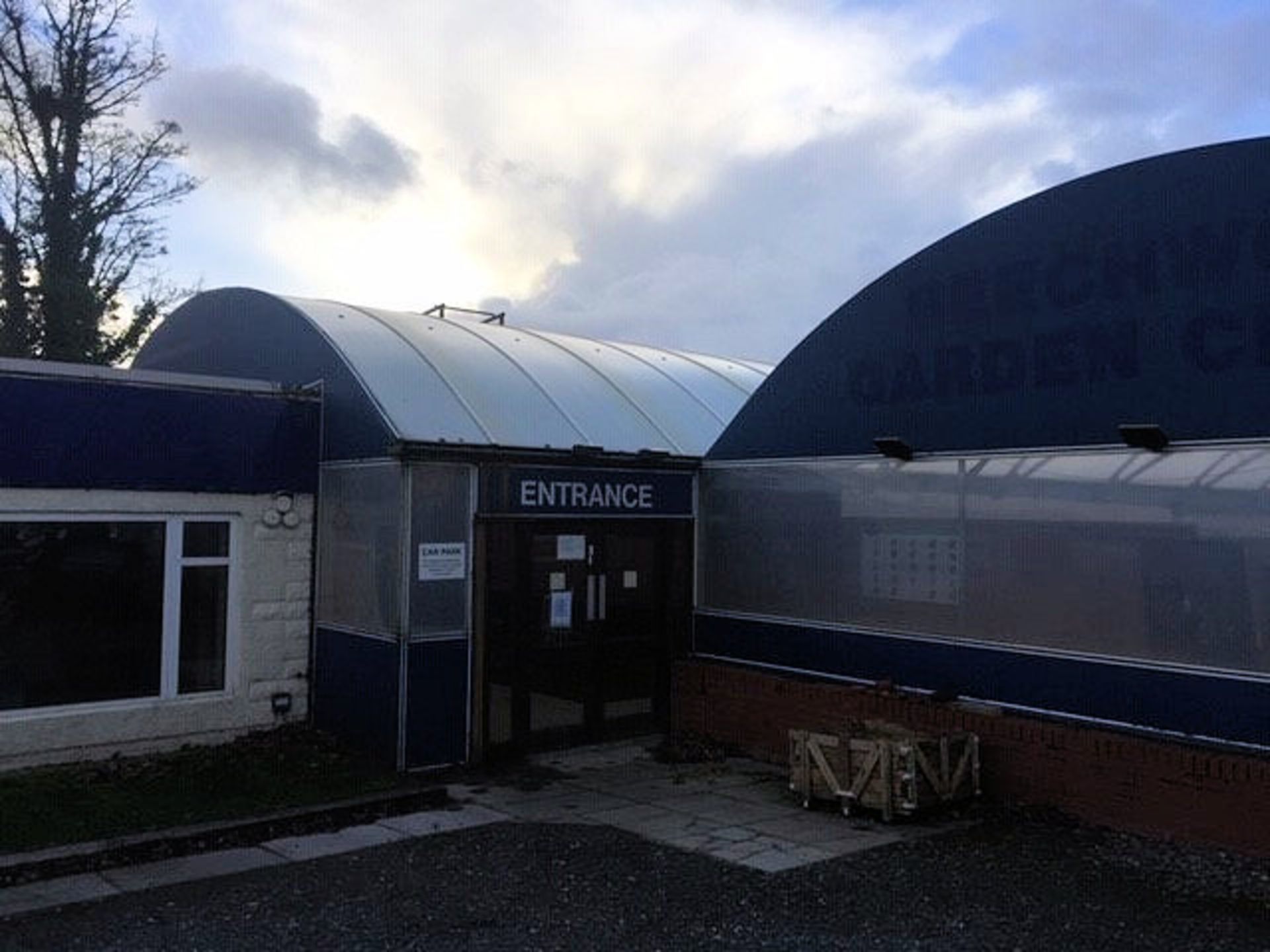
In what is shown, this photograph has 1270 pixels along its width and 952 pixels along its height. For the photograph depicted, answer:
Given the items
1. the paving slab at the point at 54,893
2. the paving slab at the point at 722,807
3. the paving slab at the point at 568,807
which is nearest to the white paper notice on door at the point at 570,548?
the paving slab at the point at 568,807

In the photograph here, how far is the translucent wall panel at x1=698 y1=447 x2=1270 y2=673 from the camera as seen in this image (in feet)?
27.5

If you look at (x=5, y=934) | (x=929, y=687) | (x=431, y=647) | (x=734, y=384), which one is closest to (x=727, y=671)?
(x=929, y=687)

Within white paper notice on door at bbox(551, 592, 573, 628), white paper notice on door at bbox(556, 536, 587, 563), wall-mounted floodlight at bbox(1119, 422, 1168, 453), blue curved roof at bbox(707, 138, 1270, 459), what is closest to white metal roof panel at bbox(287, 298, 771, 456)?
white paper notice on door at bbox(556, 536, 587, 563)

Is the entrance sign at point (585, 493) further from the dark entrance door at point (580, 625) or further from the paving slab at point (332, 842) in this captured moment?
the paving slab at point (332, 842)

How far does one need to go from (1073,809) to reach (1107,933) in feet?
7.94

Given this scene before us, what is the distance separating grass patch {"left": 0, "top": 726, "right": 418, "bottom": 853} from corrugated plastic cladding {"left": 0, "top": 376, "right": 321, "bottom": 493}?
2.45m

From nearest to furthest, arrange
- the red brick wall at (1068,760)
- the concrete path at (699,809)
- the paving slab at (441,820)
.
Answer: the red brick wall at (1068,760), the concrete path at (699,809), the paving slab at (441,820)

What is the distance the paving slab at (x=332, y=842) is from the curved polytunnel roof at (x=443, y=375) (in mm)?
3506

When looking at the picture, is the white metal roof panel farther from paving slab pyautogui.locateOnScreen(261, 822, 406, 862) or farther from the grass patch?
paving slab pyautogui.locateOnScreen(261, 822, 406, 862)

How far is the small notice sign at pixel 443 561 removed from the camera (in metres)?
10.6

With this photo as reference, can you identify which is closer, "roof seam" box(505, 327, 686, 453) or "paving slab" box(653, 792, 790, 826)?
"paving slab" box(653, 792, 790, 826)

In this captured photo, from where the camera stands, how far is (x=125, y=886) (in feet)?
24.6

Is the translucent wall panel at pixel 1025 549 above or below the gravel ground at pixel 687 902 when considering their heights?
above

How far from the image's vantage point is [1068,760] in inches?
356
